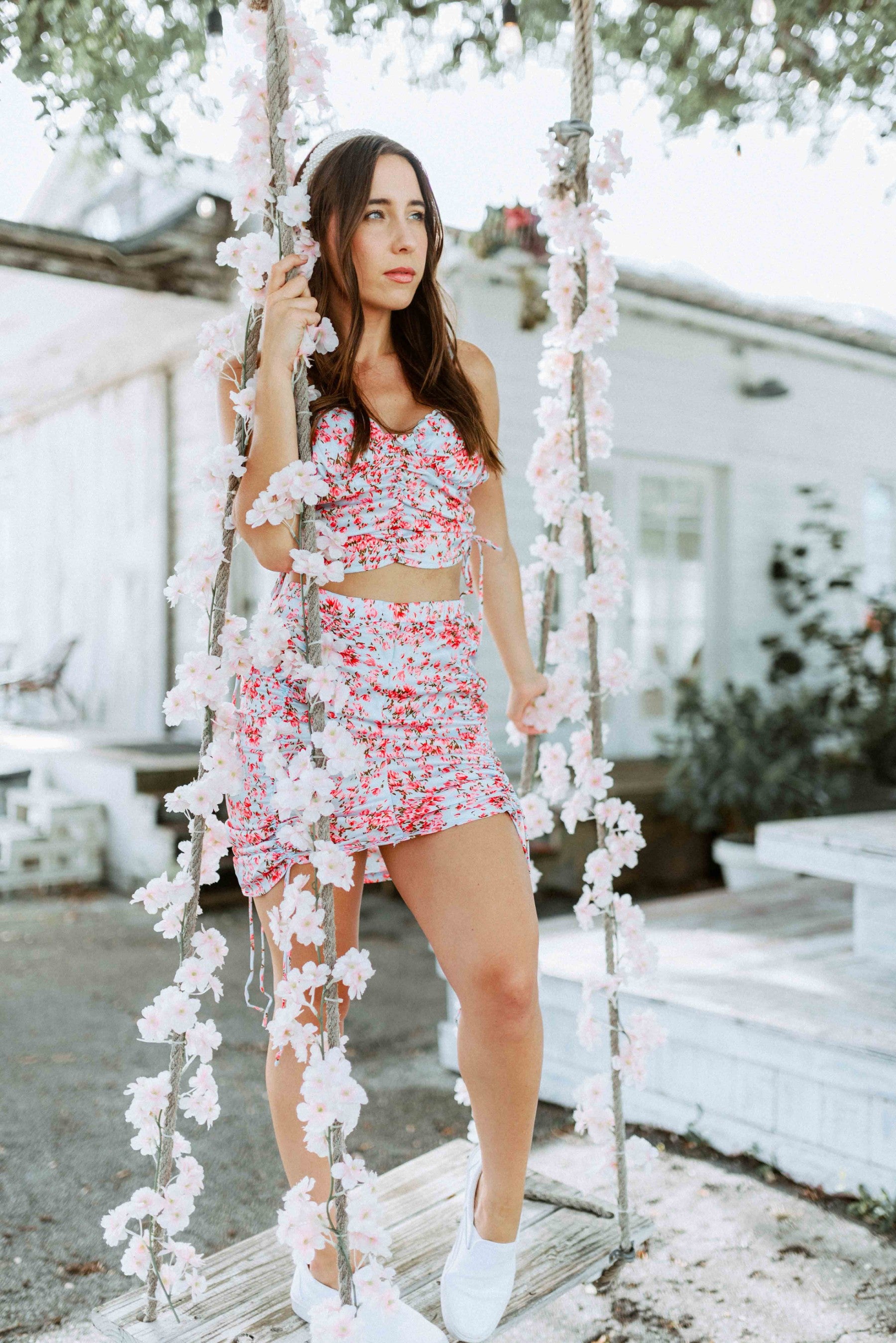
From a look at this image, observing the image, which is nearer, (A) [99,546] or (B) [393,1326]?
(B) [393,1326]

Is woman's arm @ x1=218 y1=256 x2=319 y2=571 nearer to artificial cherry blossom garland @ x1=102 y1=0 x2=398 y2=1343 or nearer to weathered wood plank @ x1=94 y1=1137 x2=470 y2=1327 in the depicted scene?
artificial cherry blossom garland @ x1=102 y1=0 x2=398 y2=1343

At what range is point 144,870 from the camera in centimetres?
604

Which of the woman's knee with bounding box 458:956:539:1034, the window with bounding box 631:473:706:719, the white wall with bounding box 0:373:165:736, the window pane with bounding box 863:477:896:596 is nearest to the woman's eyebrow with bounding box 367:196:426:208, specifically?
the woman's knee with bounding box 458:956:539:1034

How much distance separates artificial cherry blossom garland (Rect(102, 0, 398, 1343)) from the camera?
1.48 meters

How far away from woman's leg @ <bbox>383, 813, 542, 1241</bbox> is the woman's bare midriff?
36cm

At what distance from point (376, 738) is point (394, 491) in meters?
0.38

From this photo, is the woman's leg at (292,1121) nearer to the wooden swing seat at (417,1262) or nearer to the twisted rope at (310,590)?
the wooden swing seat at (417,1262)

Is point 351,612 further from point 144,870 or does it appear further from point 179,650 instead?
point 179,650

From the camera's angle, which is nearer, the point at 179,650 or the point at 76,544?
the point at 179,650

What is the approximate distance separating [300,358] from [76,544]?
28.0 feet

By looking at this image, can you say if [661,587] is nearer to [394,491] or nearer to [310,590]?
[394,491]

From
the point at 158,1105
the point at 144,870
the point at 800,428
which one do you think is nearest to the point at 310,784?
the point at 158,1105

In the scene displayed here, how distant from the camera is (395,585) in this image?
1771mm

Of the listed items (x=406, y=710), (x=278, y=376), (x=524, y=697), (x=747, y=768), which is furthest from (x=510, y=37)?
(x=747, y=768)
